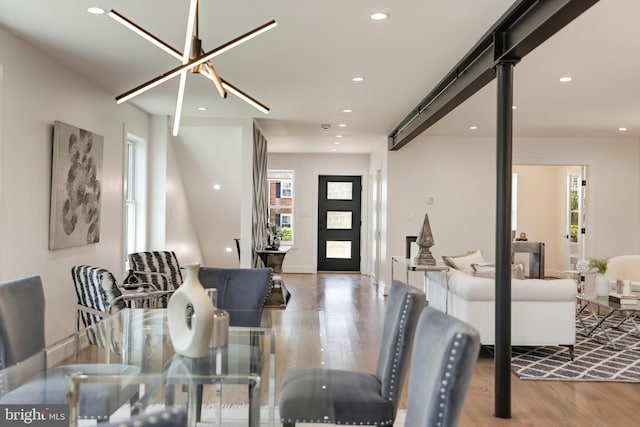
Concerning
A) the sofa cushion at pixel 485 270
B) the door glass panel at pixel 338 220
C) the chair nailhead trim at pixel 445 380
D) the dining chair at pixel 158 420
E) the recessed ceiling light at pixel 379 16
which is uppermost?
the recessed ceiling light at pixel 379 16

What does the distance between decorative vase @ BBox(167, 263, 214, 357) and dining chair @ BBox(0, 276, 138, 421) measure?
0.70 feet

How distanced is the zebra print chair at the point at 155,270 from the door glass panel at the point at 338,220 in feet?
20.7

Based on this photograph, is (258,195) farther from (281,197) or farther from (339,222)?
(339,222)

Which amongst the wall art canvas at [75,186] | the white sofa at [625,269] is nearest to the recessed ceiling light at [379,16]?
the wall art canvas at [75,186]

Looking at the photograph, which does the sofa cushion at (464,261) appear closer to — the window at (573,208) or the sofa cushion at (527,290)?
the sofa cushion at (527,290)

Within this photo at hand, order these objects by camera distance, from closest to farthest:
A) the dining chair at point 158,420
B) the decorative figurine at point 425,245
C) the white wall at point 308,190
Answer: the dining chair at point 158,420 → the decorative figurine at point 425,245 → the white wall at point 308,190

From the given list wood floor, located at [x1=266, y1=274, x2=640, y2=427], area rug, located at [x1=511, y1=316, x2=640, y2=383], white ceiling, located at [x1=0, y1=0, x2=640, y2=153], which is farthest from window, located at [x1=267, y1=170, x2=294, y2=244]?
area rug, located at [x1=511, y1=316, x2=640, y2=383]

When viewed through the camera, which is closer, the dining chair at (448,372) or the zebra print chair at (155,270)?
the dining chair at (448,372)

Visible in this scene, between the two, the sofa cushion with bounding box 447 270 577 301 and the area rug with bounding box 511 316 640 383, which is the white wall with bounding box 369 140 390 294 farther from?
the sofa cushion with bounding box 447 270 577 301

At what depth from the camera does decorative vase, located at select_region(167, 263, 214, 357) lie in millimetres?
2236

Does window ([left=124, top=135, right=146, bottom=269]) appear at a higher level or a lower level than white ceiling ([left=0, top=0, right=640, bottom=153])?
lower

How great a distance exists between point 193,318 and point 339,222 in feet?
32.7

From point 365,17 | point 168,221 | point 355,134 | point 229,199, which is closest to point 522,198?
point 355,134

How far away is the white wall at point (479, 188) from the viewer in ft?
29.8
